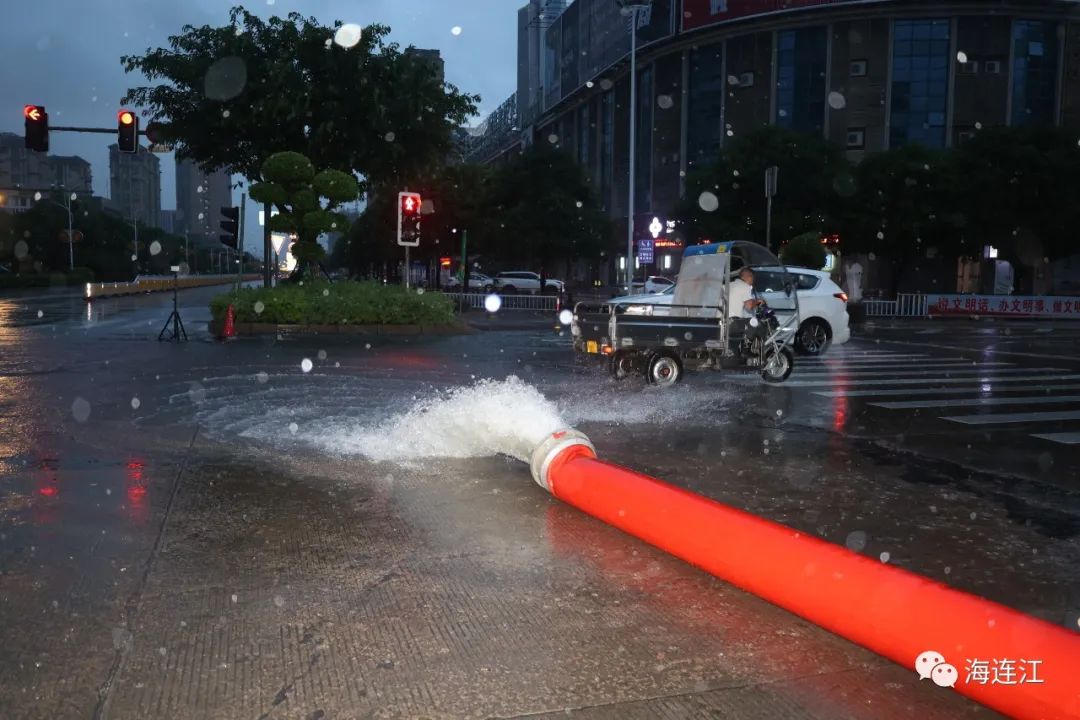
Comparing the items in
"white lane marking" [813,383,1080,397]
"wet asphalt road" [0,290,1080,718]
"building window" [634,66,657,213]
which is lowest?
"wet asphalt road" [0,290,1080,718]

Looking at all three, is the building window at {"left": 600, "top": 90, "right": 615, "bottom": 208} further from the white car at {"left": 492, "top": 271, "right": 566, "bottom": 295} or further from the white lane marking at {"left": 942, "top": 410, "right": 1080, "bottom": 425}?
the white lane marking at {"left": 942, "top": 410, "right": 1080, "bottom": 425}

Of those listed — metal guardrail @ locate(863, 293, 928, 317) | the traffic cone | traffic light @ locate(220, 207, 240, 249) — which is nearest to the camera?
the traffic cone

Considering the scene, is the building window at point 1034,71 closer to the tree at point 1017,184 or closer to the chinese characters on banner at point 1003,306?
the tree at point 1017,184

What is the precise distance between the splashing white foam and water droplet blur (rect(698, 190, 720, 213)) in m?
40.1

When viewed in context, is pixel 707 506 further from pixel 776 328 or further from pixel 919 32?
pixel 919 32

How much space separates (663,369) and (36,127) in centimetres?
1722

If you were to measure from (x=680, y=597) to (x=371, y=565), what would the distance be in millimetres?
1668

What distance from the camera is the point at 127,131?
22.3 metres

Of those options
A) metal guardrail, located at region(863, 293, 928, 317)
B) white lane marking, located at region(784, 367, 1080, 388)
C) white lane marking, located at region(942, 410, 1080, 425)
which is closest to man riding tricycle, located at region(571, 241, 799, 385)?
white lane marking, located at region(784, 367, 1080, 388)

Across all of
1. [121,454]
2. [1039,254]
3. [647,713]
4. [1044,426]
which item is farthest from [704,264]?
[1039,254]

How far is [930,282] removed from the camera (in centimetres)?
5578

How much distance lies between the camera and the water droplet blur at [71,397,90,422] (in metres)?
9.40

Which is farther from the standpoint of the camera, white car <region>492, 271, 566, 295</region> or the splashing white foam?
white car <region>492, 271, 566, 295</region>

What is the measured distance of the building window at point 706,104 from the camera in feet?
200
